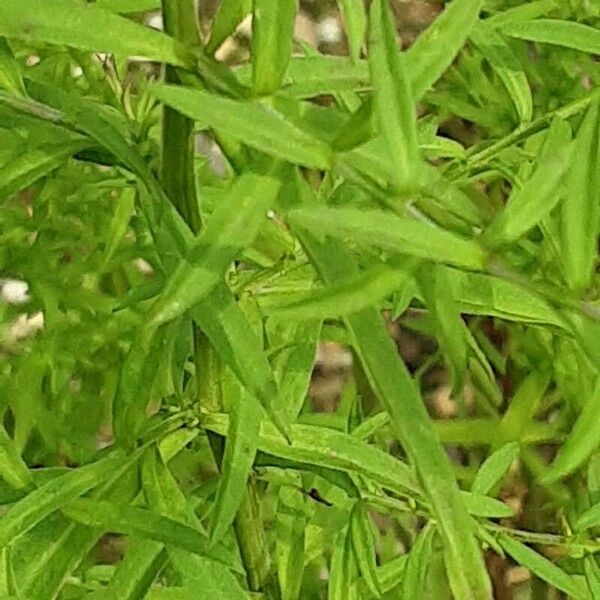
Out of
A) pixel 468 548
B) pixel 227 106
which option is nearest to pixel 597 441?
pixel 468 548

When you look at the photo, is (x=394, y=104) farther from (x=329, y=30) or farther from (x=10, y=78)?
(x=329, y=30)

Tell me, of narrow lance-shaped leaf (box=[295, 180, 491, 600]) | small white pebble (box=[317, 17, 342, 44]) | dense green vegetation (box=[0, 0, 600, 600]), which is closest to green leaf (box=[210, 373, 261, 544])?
dense green vegetation (box=[0, 0, 600, 600])

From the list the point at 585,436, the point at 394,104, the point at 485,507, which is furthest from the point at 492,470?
the point at 394,104

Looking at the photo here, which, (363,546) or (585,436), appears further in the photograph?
(363,546)

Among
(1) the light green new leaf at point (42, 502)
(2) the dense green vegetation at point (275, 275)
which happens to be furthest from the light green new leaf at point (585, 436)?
(1) the light green new leaf at point (42, 502)

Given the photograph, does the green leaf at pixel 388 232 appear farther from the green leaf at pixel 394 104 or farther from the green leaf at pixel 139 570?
the green leaf at pixel 139 570

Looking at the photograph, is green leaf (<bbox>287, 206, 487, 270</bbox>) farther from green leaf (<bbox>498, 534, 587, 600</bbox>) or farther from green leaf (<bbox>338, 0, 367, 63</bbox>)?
green leaf (<bbox>498, 534, 587, 600</bbox>)
